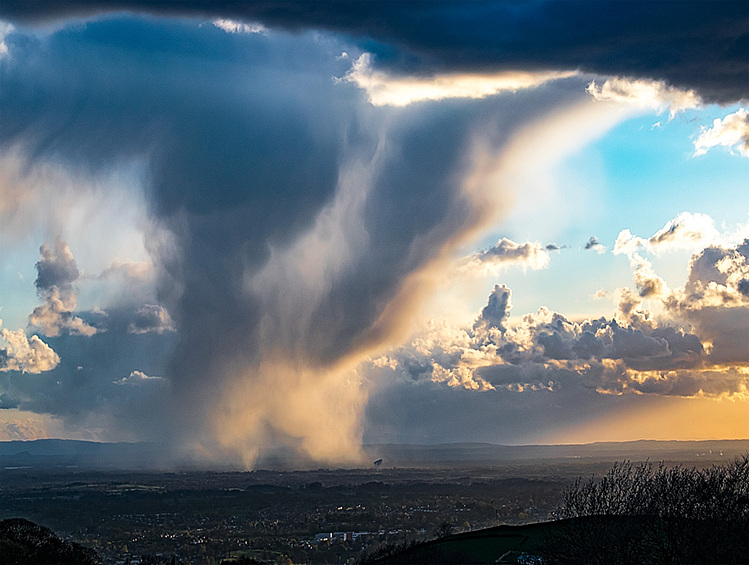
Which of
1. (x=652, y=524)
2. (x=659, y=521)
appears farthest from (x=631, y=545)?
(x=659, y=521)

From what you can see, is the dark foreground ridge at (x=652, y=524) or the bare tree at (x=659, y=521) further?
the dark foreground ridge at (x=652, y=524)

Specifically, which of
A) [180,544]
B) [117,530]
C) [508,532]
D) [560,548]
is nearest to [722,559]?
[560,548]

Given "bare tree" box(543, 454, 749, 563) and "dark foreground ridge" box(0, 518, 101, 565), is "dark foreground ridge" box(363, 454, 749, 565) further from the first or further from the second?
"dark foreground ridge" box(0, 518, 101, 565)

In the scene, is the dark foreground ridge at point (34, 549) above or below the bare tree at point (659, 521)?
below

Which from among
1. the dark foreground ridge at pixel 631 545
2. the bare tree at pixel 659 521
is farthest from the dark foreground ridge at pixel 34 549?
the bare tree at pixel 659 521

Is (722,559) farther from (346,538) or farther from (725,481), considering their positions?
(346,538)

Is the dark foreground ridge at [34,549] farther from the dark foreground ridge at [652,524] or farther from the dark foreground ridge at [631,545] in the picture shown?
the dark foreground ridge at [652,524]

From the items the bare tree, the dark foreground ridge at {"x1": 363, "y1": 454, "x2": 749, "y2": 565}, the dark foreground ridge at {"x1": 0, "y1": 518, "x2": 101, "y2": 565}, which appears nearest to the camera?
the bare tree

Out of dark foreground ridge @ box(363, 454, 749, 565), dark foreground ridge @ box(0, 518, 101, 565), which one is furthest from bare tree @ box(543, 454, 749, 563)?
dark foreground ridge @ box(0, 518, 101, 565)
